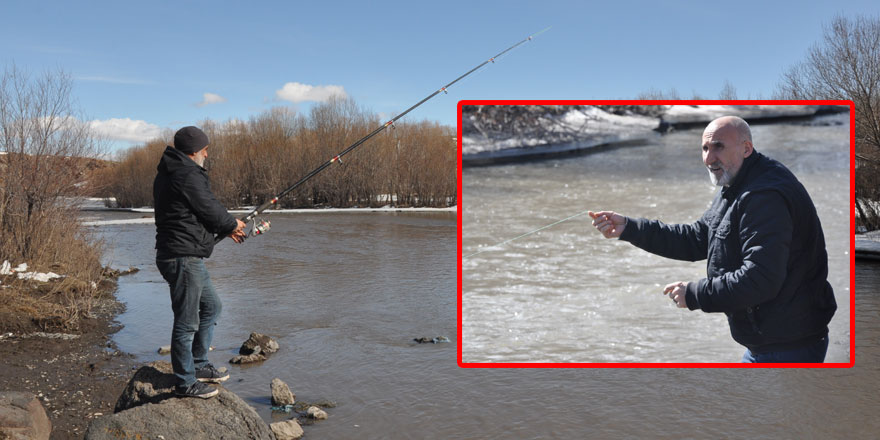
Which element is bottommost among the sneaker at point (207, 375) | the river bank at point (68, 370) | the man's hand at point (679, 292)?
the river bank at point (68, 370)

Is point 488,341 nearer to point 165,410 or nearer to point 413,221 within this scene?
point 165,410

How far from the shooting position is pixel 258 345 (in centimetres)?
1080

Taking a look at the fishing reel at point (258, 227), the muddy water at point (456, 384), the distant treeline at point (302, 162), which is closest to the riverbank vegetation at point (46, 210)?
the muddy water at point (456, 384)

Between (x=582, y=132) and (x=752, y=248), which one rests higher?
(x=582, y=132)

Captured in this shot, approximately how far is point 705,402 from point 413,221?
102 ft

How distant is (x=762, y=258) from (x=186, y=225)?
3.80 meters

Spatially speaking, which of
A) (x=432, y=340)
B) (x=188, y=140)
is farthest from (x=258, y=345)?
(x=188, y=140)

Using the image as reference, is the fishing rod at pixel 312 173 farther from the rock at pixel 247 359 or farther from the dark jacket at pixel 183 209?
the rock at pixel 247 359

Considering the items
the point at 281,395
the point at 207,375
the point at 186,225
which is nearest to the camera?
the point at 186,225

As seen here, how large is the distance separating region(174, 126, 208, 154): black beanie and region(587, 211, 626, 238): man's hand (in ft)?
11.3

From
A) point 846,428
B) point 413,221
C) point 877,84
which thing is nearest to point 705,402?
point 846,428

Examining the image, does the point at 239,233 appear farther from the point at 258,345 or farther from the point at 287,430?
the point at 258,345

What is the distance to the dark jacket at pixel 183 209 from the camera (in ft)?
14.8

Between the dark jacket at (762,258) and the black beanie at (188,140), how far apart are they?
11.7ft
